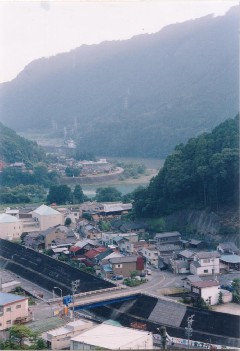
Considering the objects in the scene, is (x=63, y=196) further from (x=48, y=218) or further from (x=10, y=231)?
(x=10, y=231)

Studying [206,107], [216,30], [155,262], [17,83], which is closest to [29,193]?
[155,262]

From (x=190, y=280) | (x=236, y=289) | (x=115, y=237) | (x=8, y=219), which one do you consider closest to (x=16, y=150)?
(x=8, y=219)

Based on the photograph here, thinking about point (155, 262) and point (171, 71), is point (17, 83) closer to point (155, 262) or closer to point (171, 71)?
point (171, 71)

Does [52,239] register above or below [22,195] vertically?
below

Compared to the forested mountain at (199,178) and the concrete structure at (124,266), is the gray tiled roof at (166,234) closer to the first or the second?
the forested mountain at (199,178)

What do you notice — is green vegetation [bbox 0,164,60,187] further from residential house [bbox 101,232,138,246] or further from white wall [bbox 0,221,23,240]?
residential house [bbox 101,232,138,246]

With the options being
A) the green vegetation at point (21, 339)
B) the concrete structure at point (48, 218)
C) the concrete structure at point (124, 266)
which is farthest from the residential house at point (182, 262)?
the concrete structure at point (48, 218)

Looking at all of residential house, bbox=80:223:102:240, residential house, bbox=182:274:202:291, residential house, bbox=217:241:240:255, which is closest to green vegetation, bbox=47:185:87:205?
residential house, bbox=80:223:102:240
